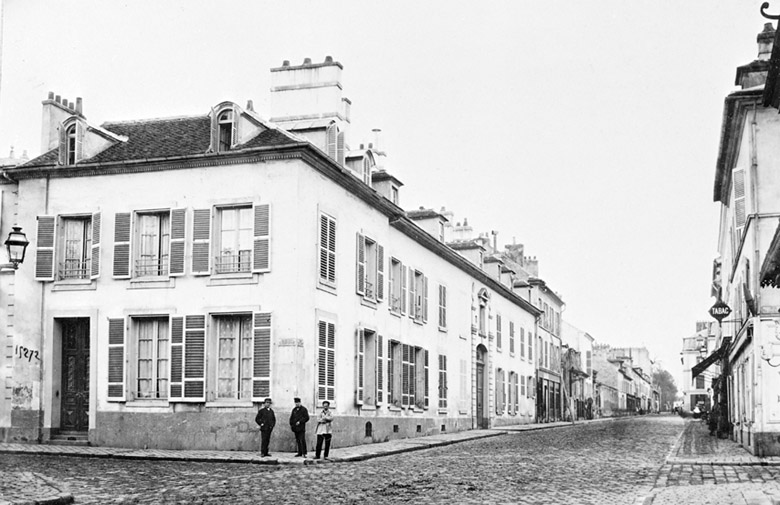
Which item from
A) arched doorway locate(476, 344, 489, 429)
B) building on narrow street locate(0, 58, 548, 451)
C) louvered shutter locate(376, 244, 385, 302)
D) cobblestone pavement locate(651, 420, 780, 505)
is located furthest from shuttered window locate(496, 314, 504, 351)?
cobblestone pavement locate(651, 420, 780, 505)

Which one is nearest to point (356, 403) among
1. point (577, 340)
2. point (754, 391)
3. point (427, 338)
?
point (427, 338)

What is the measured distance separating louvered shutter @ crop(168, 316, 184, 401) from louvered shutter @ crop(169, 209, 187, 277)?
112 cm

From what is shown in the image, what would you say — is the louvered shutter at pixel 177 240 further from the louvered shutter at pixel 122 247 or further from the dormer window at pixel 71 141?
the dormer window at pixel 71 141

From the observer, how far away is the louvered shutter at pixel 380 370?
2598 centimetres

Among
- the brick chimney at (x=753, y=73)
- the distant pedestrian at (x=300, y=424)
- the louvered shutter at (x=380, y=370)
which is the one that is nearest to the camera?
the distant pedestrian at (x=300, y=424)

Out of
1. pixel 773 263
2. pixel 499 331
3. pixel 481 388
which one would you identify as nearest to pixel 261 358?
pixel 773 263

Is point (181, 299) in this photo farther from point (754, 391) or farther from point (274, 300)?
point (754, 391)

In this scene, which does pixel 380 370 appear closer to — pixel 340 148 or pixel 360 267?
pixel 360 267

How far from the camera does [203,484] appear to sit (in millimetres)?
13812

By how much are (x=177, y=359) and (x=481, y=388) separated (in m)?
20.5

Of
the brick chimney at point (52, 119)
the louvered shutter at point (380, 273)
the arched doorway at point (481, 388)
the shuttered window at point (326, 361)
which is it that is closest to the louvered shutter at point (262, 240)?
the shuttered window at point (326, 361)

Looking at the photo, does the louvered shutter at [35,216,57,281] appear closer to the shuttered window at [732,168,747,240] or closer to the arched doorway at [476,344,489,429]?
the shuttered window at [732,168,747,240]

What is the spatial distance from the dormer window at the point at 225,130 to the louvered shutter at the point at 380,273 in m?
5.93

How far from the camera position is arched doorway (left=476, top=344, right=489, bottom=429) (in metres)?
39.0
